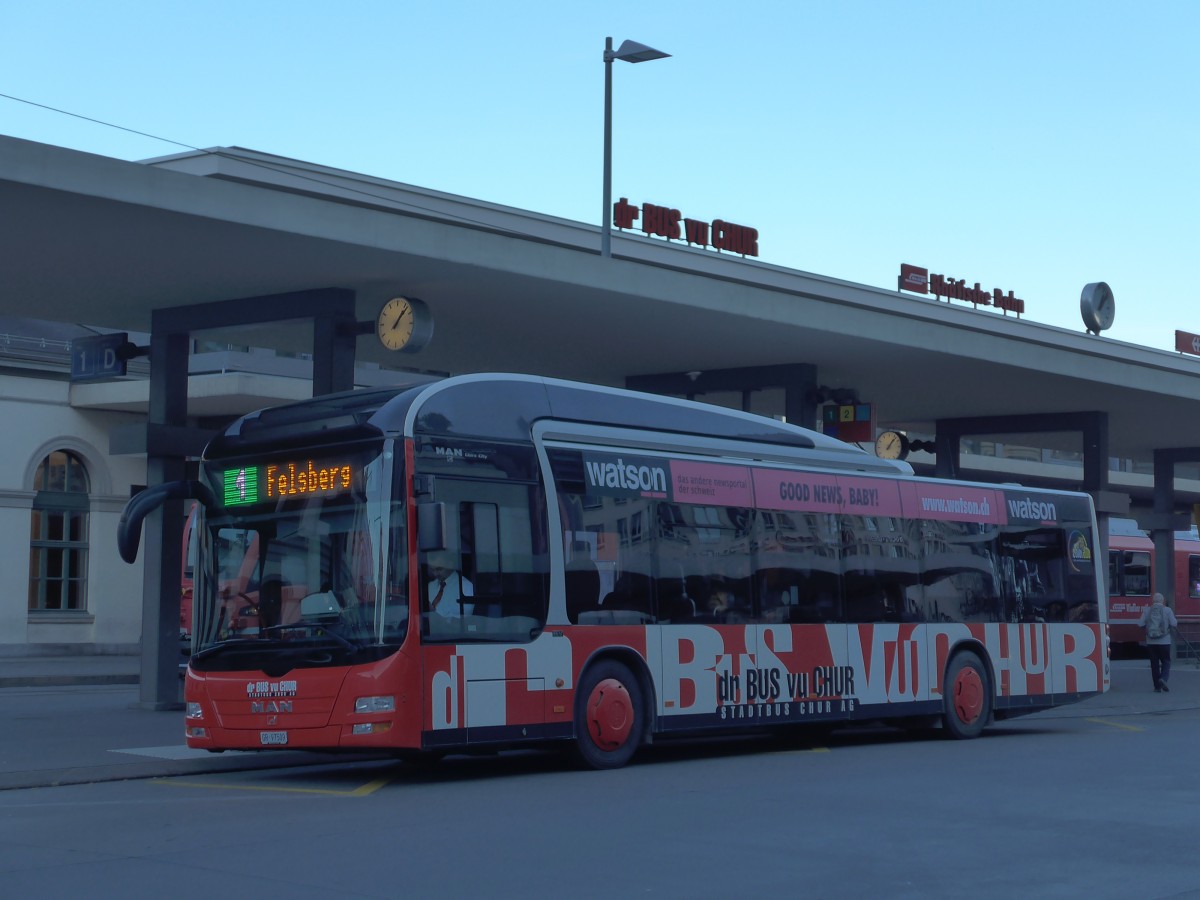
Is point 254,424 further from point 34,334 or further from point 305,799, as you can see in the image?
point 34,334

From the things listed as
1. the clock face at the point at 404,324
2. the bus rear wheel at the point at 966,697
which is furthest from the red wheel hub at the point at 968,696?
the clock face at the point at 404,324

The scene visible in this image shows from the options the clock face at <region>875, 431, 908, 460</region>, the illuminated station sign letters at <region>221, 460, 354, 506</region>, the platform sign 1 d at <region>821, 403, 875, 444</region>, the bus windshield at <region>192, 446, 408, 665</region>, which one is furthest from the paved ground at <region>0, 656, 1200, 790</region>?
the clock face at <region>875, 431, 908, 460</region>

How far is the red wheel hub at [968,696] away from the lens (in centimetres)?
1823

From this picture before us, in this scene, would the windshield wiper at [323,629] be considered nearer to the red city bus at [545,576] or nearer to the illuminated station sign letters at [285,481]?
the red city bus at [545,576]

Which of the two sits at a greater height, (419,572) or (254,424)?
(254,424)

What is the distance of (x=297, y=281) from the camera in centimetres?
1927

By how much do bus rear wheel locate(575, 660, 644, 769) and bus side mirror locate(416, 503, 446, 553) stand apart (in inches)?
88.8

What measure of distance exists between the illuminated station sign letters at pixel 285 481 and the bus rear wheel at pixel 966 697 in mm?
8126

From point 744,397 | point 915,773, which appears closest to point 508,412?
point 915,773

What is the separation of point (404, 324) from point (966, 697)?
758cm

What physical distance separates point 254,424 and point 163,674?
800 centimetres

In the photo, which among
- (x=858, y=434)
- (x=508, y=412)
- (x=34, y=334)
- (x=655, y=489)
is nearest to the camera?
(x=508, y=412)

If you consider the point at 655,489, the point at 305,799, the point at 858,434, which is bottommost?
the point at 305,799

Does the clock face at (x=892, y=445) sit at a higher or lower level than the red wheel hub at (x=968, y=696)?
higher
